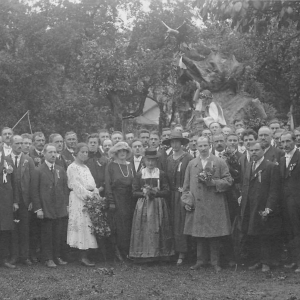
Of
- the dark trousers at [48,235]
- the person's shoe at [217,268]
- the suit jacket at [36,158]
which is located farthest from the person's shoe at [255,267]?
the suit jacket at [36,158]

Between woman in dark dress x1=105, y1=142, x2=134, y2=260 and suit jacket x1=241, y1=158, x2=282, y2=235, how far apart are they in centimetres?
196

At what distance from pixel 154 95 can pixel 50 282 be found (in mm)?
20596

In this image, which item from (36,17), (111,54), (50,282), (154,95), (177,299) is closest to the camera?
(177,299)

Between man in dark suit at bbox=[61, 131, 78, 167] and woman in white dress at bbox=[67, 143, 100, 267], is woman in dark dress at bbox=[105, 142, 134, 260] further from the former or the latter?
man in dark suit at bbox=[61, 131, 78, 167]

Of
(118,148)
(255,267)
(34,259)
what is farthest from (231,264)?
(34,259)

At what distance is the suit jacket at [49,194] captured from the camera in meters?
8.95

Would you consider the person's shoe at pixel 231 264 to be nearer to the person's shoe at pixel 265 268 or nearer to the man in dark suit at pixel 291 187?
the person's shoe at pixel 265 268

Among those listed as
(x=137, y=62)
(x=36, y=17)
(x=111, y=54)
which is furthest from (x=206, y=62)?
(x=36, y=17)

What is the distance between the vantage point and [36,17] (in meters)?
23.1

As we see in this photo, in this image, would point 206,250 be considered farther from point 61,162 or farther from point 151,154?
point 61,162

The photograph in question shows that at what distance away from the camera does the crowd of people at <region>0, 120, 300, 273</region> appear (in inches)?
331

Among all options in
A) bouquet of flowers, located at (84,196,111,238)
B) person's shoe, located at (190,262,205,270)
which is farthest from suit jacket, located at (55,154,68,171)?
person's shoe, located at (190,262,205,270)

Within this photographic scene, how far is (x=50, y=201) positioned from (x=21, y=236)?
73 cm

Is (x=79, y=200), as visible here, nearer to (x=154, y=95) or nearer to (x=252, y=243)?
(x=252, y=243)
